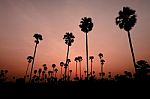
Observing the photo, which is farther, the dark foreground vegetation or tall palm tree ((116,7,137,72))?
tall palm tree ((116,7,137,72))

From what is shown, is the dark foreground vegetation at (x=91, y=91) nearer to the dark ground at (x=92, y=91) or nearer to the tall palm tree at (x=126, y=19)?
the dark ground at (x=92, y=91)

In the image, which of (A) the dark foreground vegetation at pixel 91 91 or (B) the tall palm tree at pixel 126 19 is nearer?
(A) the dark foreground vegetation at pixel 91 91

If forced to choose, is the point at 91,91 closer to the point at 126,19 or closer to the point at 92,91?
the point at 92,91

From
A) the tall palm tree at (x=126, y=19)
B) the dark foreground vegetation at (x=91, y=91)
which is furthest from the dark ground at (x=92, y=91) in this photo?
the tall palm tree at (x=126, y=19)

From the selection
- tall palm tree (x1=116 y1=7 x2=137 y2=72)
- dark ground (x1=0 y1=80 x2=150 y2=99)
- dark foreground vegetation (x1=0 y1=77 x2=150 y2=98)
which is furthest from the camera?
tall palm tree (x1=116 y1=7 x2=137 y2=72)

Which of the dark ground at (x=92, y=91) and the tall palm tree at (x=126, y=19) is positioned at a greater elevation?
the tall palm tree at (x=126, y=19)

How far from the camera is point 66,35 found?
58750 mm

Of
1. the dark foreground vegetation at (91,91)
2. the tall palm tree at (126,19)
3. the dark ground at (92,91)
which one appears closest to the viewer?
the dark ground at (92,91)

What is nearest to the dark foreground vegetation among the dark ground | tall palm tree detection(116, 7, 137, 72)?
the dark ground

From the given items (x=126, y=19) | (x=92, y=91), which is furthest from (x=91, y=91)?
(x=126, y=19)

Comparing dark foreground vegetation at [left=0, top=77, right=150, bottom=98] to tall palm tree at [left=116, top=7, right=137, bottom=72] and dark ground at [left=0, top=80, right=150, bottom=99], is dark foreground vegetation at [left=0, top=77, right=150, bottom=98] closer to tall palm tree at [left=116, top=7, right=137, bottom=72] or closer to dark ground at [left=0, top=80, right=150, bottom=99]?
dark ground at [left=0, top=80, right=150, bottom=99]

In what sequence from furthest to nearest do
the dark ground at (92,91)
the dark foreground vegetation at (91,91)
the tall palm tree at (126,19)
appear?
the tall palm tree at (126,19), the dark foreground vegetation at (91,91), the dark ground at (92,91)

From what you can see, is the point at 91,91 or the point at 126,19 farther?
the point at 126,19

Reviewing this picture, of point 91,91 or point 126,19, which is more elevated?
point 126,19
